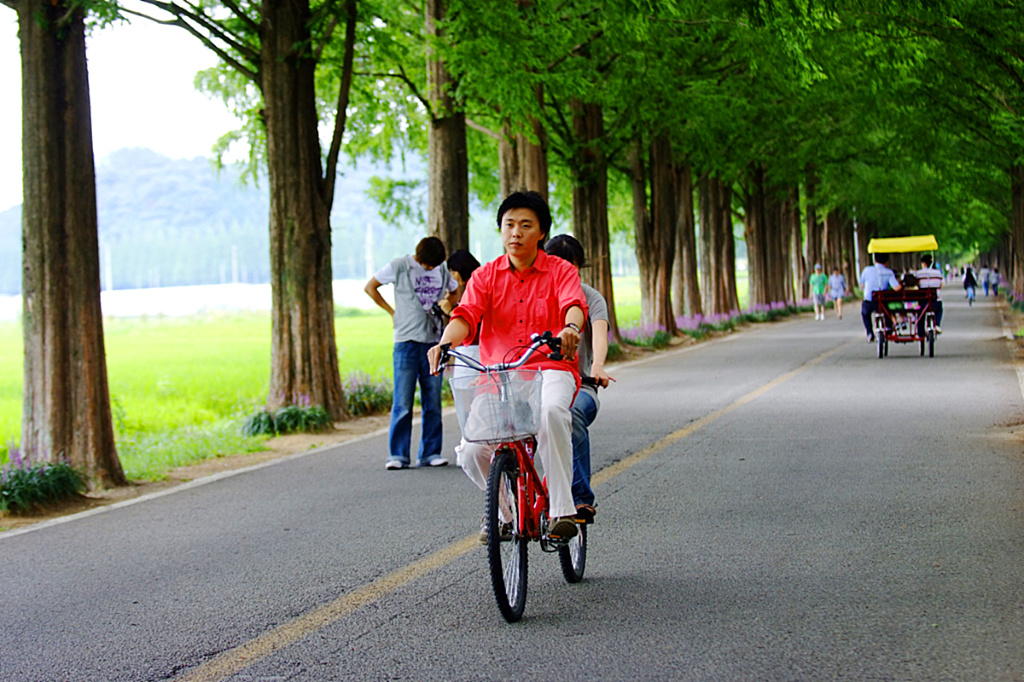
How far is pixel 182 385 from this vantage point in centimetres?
2217

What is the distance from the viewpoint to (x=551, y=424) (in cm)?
528

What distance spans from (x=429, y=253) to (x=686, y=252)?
92.9 ft

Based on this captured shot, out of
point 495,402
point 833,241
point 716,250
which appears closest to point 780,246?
point 716,250

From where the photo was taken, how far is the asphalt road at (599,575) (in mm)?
4715

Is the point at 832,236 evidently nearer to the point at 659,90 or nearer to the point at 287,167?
the point at 659,90

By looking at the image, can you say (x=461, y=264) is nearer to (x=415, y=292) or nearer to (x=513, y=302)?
(x=415, y=292)

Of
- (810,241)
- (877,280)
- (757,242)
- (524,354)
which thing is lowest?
(524,354)

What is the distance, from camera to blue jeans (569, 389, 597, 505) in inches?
225

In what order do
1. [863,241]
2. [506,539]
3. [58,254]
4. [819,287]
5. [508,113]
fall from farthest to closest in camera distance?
[863,241]
[819,287]
[508,113]
[58,254]
[506,539]

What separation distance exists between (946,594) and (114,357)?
99.7ft

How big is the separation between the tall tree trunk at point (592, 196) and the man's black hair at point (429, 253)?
622 inches

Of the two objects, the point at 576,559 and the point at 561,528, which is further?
the point at 576,559

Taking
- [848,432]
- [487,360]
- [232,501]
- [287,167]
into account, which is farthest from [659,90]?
[487,360]

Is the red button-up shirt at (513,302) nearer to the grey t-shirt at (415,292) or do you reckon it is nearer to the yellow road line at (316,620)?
the yellow road line at (316,620)
